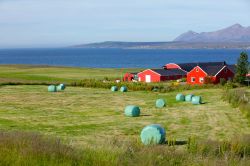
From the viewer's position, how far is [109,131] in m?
23.0

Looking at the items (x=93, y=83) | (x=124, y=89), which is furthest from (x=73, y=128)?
(x=93, y=83)

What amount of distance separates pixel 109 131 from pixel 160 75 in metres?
51.3

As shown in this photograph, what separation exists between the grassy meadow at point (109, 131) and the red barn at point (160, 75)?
23.7m

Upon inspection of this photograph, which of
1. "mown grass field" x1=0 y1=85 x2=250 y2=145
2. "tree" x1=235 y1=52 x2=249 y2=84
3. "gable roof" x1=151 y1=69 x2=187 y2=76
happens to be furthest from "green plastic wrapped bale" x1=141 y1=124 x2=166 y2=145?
"gable roof" x1=151 y1=69 x2=187 y2=76

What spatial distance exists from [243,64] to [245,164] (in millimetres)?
55521

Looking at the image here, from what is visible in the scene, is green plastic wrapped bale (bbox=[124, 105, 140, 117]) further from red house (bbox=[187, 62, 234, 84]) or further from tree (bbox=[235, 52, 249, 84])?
red house (bbox=[187, 62, 234, 84])

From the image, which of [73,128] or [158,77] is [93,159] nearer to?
[73,128]

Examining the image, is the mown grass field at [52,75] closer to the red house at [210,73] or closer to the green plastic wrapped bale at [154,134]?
the red house at [210,73]

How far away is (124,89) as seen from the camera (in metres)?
51.7

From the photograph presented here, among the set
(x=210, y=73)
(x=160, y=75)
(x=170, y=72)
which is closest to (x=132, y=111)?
(x=210, y=73)

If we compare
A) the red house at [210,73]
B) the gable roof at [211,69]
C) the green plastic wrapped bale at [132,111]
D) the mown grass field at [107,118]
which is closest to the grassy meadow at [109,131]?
the mown grass field at [107,118]

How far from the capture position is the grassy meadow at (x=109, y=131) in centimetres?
935

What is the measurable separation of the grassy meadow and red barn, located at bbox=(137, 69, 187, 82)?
2368 cm

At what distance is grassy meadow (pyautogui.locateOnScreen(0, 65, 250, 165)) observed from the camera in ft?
30.7
